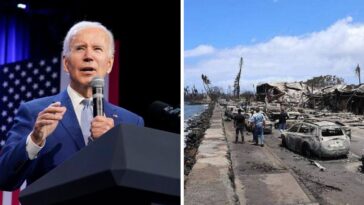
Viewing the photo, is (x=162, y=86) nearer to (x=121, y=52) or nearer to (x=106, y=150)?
(x=121, y=52)

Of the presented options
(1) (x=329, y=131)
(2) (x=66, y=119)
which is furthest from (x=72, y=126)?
(1) (x=329, y=131)

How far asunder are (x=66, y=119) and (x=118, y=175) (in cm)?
98

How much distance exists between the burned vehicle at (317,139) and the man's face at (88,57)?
3.88 feet

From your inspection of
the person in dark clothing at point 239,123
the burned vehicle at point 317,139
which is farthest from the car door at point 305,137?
the person in dark clothing at point 239,123

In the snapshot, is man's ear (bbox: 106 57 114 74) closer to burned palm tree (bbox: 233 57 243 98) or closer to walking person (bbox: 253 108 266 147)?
burned palm tree (bbox: 233 57 243 98)

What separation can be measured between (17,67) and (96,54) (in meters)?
0.66

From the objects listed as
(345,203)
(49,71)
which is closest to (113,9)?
(49,71)

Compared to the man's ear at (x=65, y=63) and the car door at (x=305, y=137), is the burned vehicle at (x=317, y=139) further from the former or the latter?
the man's ear at (x=65, y=63)

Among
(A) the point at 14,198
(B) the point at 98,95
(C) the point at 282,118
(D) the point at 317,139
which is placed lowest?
(A) the point at 14,198

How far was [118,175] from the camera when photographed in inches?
90.7

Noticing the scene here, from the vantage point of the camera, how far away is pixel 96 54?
10.6ft

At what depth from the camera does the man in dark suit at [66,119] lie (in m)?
3.10

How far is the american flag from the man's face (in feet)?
0.63

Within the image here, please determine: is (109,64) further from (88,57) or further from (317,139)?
(317,139)
